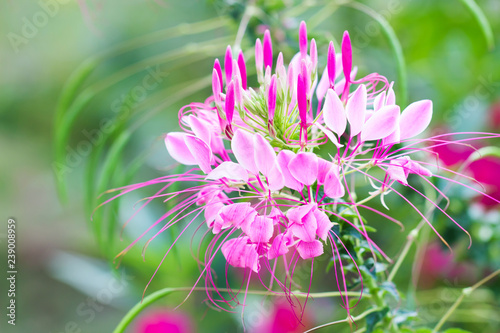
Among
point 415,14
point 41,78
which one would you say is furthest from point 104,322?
point 415,14

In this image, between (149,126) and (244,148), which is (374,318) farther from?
(149,126)

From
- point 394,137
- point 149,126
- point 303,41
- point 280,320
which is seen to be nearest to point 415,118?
point 394,137

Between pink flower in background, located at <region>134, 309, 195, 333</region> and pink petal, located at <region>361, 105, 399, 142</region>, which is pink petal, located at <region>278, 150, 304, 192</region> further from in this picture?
pink flower in background, located at <region>134, 309, 195, 333</region>

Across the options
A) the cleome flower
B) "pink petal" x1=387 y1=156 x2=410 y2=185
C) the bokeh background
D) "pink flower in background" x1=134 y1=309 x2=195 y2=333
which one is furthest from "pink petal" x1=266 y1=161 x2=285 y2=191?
"pink flower in background" x1=134 y1=309 x2=195 y2=333

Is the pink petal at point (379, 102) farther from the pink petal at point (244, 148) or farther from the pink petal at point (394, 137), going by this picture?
the pink petal at point (244, 148)

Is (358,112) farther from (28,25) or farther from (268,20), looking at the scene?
(28,25)

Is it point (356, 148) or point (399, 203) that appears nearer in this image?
point (356, 148)

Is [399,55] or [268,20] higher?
[268,20]
